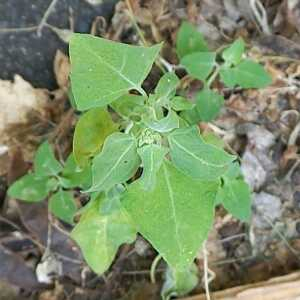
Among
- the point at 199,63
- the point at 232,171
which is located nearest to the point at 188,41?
the point at 199,63

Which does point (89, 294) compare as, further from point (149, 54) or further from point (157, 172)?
point (149, 54)

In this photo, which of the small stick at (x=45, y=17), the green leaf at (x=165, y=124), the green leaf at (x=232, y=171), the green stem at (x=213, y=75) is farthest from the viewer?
the small stick at (x=45, y=17)

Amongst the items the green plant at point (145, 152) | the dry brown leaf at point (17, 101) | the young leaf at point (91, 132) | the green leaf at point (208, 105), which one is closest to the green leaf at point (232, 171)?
the green plant at point (145, 152)

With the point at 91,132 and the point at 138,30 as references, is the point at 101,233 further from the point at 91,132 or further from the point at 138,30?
the point at 138,30

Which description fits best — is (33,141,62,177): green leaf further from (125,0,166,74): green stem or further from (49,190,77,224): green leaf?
(125,0,166,74): green stem

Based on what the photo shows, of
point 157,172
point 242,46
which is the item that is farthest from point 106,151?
point 242,46

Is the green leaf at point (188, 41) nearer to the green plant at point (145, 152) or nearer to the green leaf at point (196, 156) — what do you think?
the green plant at point (145, 152)

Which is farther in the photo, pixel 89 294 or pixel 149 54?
pixel 89 294
